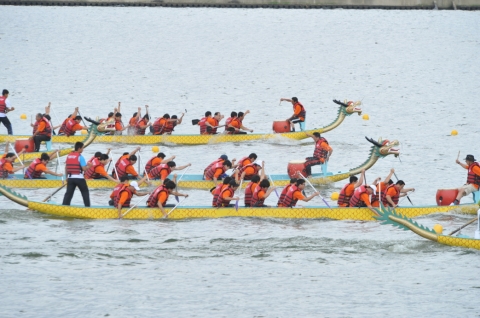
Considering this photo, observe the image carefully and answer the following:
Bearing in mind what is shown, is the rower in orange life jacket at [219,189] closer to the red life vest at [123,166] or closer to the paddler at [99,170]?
the paddler at [99,170]

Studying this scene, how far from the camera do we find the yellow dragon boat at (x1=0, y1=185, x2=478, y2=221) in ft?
75.8

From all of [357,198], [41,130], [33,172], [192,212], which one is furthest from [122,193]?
[41,130]

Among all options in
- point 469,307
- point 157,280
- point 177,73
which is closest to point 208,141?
point 157,280

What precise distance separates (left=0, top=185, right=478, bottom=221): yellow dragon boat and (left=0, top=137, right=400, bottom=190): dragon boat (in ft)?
10.2

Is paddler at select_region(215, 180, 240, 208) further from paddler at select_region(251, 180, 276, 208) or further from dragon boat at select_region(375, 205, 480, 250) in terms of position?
dragon boat at select_region(375, 205, 480, 250)

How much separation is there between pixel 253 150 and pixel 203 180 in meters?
7.54

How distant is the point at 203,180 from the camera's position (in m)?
27.4

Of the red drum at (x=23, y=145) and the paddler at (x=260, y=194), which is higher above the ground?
the red drum at (x=23, y=145)

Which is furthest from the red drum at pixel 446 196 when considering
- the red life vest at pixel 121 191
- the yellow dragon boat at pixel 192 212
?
the red life vest at pixel 121 191

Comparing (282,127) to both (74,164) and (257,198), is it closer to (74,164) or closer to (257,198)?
(257,198)

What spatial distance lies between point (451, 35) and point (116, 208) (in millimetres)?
65480

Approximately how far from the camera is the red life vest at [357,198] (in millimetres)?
23312

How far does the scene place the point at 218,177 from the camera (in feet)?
88.8

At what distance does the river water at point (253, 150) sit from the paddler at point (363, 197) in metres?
0.46
